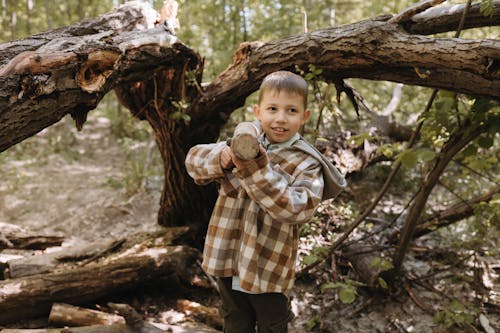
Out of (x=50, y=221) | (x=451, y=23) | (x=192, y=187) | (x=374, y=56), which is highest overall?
(x=451, y=23)

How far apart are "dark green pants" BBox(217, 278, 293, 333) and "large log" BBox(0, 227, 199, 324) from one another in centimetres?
135

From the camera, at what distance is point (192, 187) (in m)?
4.13

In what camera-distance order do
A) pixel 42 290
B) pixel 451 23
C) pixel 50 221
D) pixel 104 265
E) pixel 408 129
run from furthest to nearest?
pixel 408 129
pixel 50 221
pixel 104 265
pixel 42 290
pixel 451 23

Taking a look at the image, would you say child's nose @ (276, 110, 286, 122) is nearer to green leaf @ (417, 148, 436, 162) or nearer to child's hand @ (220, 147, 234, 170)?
child's hand @ (220, 147, 234, 170)

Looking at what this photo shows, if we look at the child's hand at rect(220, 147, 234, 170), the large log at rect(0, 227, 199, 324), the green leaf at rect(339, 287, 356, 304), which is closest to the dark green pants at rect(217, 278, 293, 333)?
the child's hand at rect(220, 147, 234, 170)

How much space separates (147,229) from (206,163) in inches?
129

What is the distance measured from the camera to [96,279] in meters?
3.14

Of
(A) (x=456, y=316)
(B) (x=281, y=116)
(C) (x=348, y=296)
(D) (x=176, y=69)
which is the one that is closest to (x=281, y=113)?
(B) (x=281, y=116)

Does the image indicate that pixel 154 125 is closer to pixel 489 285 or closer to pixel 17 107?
pixel 17 107

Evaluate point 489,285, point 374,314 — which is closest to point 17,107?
point 374,314

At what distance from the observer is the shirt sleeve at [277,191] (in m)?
1.52

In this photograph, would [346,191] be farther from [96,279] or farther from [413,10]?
[96,279]

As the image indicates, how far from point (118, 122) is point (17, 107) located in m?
6.66

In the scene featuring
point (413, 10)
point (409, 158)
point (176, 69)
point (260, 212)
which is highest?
point (413, 10)
